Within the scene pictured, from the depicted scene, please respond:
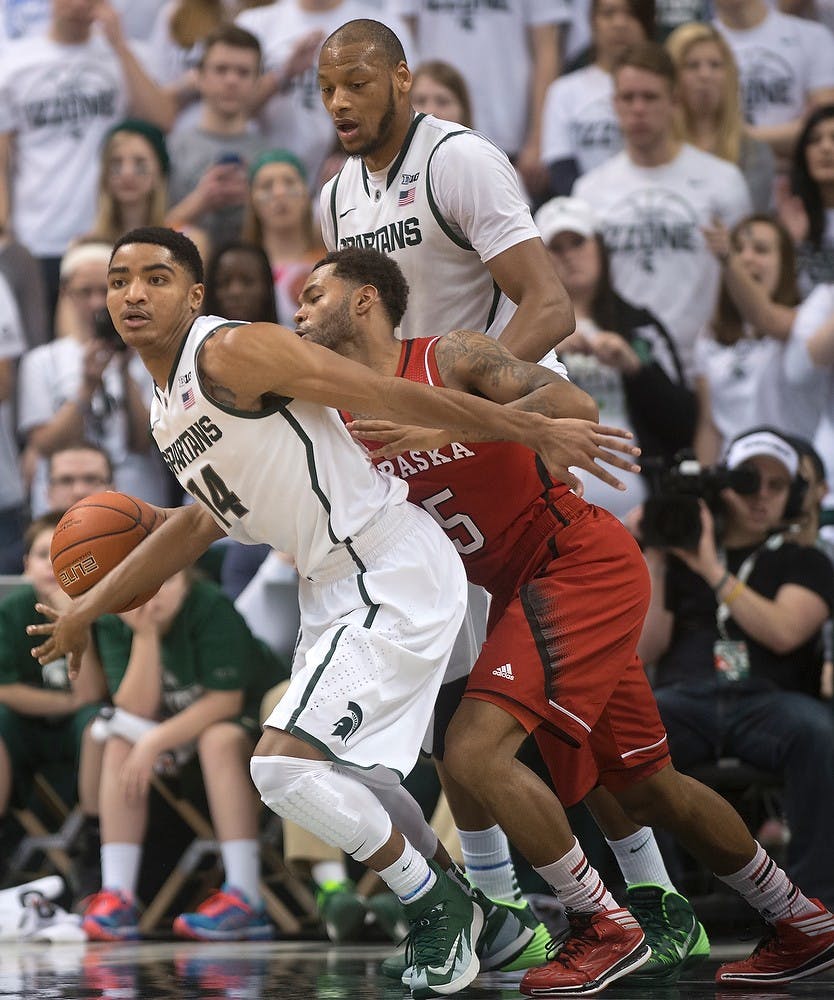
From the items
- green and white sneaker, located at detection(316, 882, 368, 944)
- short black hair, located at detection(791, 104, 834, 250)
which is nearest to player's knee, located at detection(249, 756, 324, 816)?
green and white sneaker, located at detection(316, 882, 368, 944)

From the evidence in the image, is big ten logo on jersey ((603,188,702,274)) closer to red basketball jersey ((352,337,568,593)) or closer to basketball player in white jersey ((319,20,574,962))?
basketball player in white jersey ((319,20,574,962))

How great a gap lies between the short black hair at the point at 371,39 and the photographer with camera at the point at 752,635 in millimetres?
2402

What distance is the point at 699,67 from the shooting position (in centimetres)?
920

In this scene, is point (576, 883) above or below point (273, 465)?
below

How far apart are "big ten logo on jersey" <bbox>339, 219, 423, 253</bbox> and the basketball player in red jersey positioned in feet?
0.62

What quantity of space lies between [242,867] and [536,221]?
368 cm

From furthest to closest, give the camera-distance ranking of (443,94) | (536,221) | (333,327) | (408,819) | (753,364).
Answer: (443,94) < (753,364) < (536,221) < (408,819) < (333,327)

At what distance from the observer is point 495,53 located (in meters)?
9.96

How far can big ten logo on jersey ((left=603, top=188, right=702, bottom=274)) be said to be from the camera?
8.98 meters

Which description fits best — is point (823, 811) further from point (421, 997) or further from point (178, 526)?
point (178, 526)

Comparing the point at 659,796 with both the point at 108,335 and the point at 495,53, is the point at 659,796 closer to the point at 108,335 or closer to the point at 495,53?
the point at 108,335

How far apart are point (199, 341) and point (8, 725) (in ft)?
11.3

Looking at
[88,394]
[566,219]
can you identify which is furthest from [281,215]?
[566,219]

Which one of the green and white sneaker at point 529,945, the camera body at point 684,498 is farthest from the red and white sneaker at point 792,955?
the camera body at point 684,498
